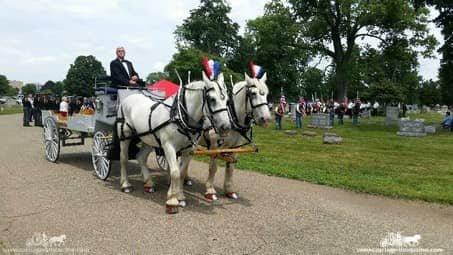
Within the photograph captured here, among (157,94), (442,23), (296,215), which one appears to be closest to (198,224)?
(296,215)

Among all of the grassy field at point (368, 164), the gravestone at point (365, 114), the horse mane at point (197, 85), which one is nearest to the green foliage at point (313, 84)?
the gravestone at point (365, 114)

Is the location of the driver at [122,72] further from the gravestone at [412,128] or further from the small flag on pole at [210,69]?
the gravestone at [412,128]

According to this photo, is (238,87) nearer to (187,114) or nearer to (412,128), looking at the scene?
(187,114)

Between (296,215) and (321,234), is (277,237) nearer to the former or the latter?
(321,234)

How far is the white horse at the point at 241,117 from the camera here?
6496 millimetres

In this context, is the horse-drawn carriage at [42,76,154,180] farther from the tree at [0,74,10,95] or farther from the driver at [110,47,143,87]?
the tree at [0,74,10,95]

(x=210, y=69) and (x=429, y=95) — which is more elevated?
(x=429, y=95)

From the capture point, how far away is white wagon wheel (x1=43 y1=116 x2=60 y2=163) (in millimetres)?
10789

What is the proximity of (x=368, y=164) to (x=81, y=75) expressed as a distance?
80760 mm

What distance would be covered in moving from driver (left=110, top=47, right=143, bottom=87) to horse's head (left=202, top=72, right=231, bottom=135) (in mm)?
3310

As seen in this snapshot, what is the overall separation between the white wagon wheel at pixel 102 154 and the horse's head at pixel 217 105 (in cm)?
340

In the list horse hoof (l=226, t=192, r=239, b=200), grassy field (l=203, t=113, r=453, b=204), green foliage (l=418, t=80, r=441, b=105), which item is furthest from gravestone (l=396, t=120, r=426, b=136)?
green foliage (l=418, t=80, r=441, b=105)

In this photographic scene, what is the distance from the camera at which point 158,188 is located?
27.2ft

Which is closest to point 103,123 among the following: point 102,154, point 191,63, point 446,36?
point 102,154
